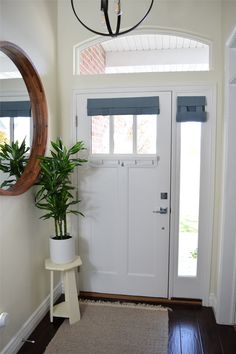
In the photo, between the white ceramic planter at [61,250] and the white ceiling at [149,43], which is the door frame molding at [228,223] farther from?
the white ceramic planter at [61,250]

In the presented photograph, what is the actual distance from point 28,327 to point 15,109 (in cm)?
180

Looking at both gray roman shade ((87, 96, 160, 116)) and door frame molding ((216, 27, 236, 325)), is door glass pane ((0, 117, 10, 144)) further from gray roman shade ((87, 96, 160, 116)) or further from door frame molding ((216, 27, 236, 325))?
door frame molding ((216, 27, 236, 325))

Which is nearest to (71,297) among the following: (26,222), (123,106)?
(26,222)

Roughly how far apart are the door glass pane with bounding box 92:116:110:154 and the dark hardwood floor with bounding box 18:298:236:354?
5.51 ft

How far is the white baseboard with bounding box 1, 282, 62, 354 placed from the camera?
198 cm

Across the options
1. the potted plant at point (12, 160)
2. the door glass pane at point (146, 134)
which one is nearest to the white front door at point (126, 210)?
the door glass pane at point (146, 134)

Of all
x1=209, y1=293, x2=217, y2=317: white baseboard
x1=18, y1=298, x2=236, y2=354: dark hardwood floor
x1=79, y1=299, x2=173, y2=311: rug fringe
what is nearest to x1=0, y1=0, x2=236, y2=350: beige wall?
x1=209, y1=293, x2=217, y2=317: white baseboard

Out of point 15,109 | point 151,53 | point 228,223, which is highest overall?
point 151,53

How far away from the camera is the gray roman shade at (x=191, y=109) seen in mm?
2510

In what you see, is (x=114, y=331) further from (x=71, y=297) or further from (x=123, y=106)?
(x=123, y=106)

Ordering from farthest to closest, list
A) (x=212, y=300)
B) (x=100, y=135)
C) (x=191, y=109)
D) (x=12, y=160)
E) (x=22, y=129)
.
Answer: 1. (x=100, y=135)
2. (x=212, y=300)
3. (x=191, y=109)
4. (x=22, y=129)
5. (x=12, y=160)

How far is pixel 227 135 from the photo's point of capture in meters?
2.28

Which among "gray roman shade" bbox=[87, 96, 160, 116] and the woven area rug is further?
"gray roman shade" bbox=[87, 96, 160, 116]

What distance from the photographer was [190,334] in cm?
227
